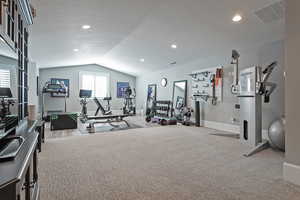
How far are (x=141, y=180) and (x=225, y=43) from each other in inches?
171

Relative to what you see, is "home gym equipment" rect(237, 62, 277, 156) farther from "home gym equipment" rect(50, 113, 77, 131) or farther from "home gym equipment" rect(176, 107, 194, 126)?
"home gym equipment" rect(50, 113, 77, 131)

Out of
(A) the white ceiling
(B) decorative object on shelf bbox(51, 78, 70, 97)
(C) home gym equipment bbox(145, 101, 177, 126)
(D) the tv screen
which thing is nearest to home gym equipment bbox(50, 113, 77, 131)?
(A) the white ceiling

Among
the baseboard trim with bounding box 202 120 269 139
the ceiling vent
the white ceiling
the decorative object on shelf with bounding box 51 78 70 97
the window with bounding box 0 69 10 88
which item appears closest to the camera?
the window with bounding box 0 69 10 88

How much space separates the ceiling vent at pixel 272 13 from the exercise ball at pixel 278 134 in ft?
6.57

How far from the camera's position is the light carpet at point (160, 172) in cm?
184

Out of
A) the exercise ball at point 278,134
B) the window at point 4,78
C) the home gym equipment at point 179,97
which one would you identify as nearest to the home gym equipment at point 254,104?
the exercise ball at point 278,134

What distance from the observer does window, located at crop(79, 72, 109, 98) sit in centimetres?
952

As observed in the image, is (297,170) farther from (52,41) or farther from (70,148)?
(52,41)

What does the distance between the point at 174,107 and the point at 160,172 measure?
17.7 feet

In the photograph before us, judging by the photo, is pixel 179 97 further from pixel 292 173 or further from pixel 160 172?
pixel 292 173

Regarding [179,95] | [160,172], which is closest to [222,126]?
[179,95]

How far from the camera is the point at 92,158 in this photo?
9.50 ft

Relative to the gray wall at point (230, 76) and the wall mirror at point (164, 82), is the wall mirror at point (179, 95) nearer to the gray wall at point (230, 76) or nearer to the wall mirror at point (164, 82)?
the gray wall at point (230, 76)

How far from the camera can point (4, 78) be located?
4.52 feet
